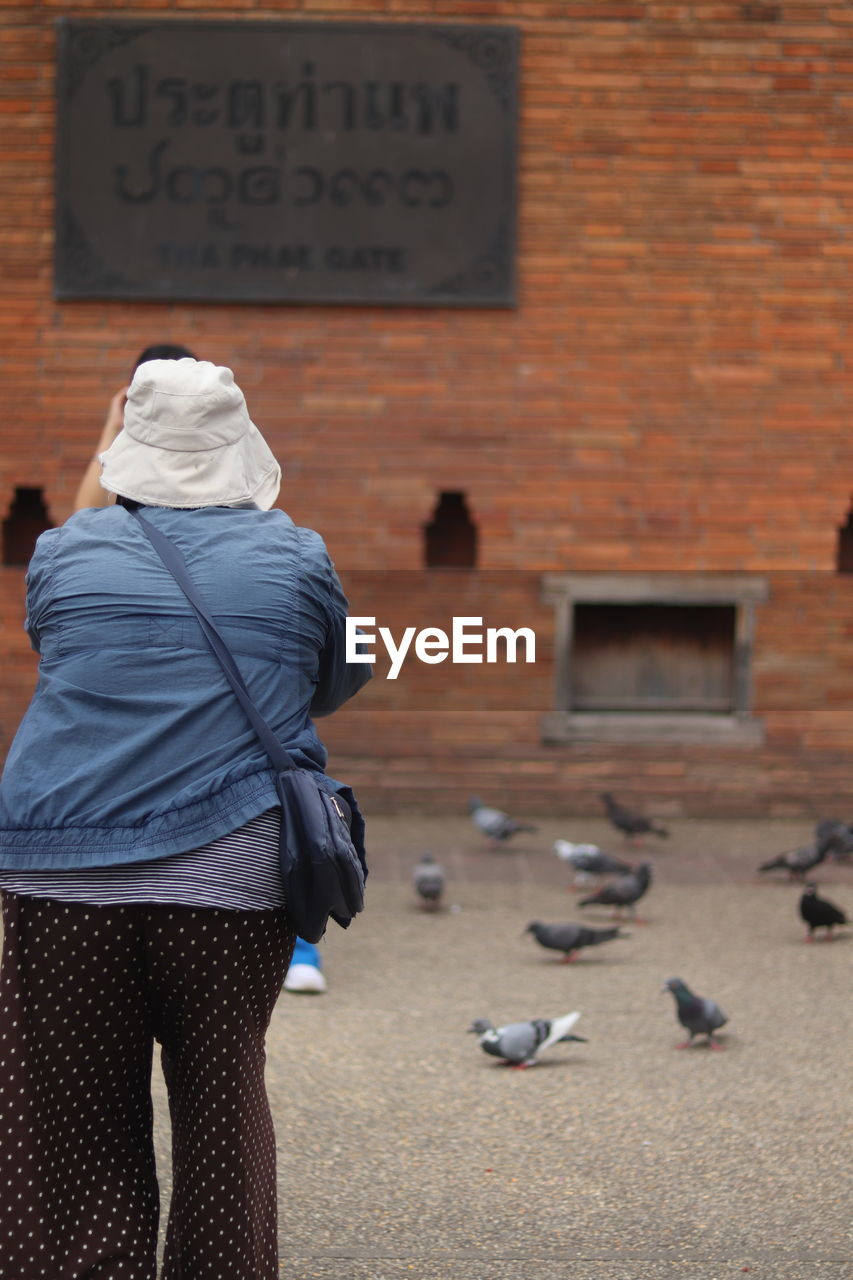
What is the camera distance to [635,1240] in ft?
14.0

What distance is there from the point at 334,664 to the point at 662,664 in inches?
290

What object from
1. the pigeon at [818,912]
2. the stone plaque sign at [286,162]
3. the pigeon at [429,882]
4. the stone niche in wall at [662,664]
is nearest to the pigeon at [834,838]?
the pigeon at [818,912]

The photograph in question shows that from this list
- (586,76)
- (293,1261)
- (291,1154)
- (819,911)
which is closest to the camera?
(293,1261)

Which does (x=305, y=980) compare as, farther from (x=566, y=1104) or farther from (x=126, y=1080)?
(x=126, y=1080)

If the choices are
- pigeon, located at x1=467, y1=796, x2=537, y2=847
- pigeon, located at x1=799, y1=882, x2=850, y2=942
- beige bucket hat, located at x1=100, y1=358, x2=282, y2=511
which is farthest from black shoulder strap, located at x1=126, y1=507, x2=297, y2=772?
pigeon, located at x1=467, y1=796, x2=537, y2=847

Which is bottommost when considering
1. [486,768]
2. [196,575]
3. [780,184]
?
[486,768]

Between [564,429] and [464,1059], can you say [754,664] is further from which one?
[464,1059]

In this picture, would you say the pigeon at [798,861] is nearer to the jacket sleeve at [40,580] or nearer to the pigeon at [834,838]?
the pigeon at [834,838]

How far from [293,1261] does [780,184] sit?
7.61 m

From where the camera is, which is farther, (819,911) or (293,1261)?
(819,911)

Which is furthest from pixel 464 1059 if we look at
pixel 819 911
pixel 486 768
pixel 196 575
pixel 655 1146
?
pixel 486 768

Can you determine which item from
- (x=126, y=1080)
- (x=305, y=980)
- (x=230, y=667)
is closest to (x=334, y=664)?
(x=230, y=667)

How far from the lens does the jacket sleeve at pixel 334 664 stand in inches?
126

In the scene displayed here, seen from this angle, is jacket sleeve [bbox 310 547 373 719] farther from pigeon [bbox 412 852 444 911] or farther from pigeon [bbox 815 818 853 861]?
pigeon [bbox 815 818 853 861]
